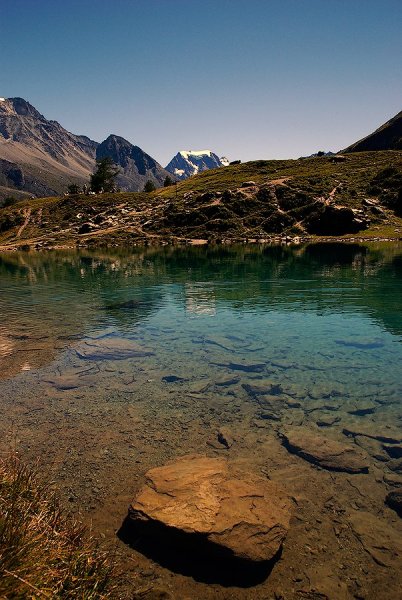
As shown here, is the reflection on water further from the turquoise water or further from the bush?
the bush

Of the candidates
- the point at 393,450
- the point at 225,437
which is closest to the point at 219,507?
the point at 225,437

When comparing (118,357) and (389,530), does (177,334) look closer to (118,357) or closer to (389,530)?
(118,357)

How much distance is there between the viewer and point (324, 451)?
1522cm

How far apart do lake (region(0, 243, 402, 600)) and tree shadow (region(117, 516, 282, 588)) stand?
5.0 inches

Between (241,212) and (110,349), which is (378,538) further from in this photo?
(241,212)

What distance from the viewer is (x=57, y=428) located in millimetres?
17219

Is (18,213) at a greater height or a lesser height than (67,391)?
greater

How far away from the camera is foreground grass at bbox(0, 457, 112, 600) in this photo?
19.8 ft

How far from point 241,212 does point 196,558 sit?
461ft

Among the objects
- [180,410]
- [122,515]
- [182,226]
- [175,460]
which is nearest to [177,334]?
[180,410]

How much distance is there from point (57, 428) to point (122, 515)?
21.7ft

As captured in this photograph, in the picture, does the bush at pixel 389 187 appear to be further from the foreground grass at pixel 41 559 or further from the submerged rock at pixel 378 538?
the foreground grass at pixel 41 559

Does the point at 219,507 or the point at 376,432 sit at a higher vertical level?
the point at 219,507

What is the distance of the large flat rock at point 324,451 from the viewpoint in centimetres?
1440
